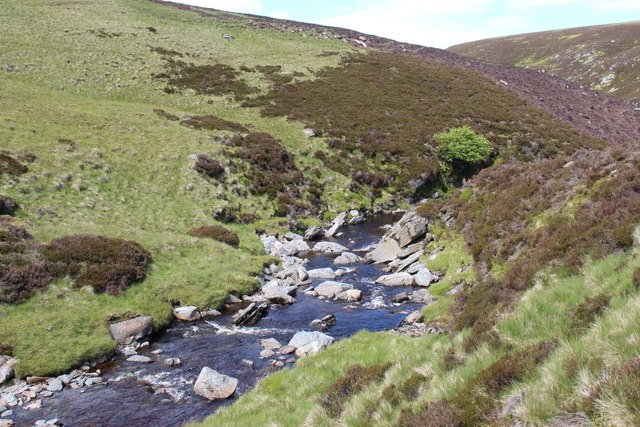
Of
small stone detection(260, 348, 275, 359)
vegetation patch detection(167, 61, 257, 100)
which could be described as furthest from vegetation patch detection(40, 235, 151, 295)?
vegetation patch detection(167, 61, 257, 100)

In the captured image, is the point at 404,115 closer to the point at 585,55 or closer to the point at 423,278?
the point at 423,278

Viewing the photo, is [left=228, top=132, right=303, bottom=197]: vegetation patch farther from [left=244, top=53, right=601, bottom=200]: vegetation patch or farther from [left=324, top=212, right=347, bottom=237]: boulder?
[left=244, top=53, right=601, bottom=200]: vegetation patch

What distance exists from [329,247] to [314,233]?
11.7 ft

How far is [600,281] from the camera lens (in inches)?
364

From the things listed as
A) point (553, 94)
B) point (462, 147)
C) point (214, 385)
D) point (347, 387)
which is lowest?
point (214, 385)

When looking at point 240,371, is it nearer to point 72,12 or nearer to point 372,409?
point 372,409

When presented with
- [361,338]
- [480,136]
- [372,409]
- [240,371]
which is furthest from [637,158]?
[480,136]

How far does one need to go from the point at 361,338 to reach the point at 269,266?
1305cm

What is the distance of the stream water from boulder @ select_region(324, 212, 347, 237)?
1082cm

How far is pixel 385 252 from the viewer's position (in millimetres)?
30219

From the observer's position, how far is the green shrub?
53.2 metres

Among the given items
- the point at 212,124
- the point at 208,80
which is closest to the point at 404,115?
the point at 212,124

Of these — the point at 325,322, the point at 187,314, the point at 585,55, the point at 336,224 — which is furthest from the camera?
the point at 585,55

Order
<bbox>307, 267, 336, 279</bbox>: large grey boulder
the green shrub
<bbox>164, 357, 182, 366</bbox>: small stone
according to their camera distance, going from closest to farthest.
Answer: <bbox>164, 357, 182, 366</bbox>: small stone → <bbox>307, 267, 336, 279</bbox>: large grey boulder → the green shrub
